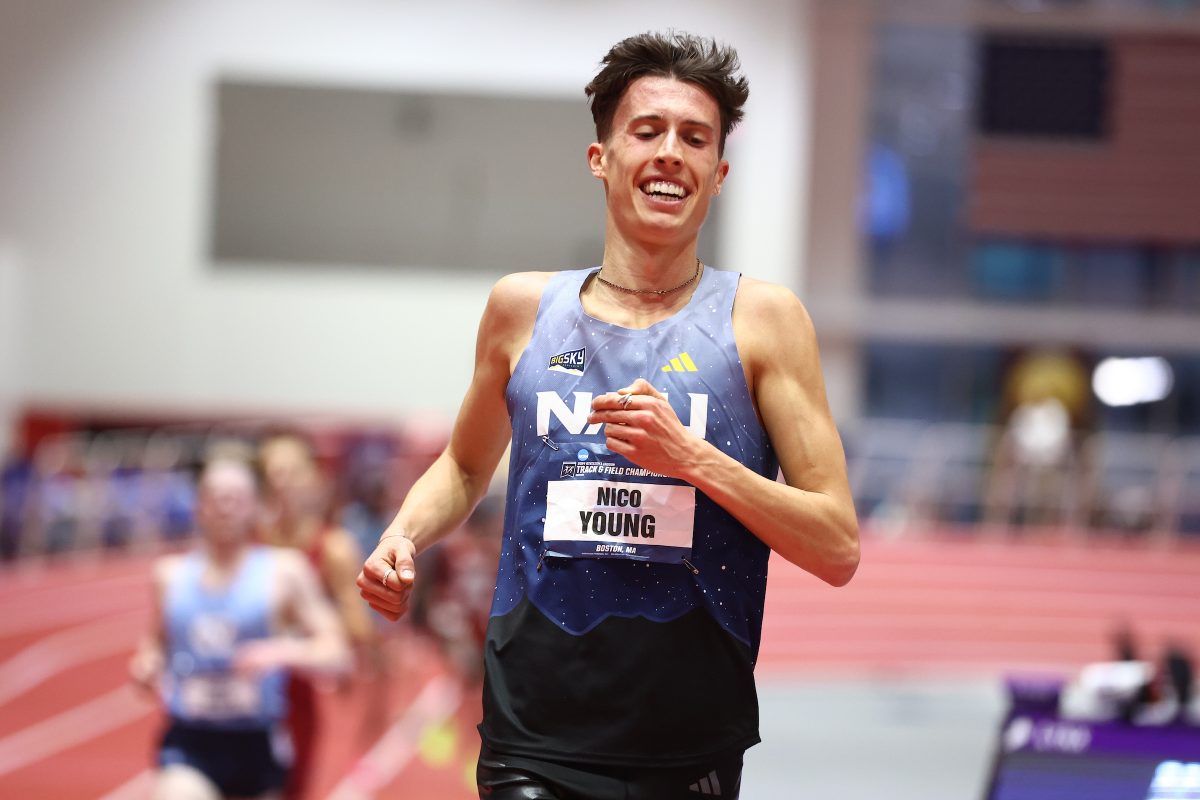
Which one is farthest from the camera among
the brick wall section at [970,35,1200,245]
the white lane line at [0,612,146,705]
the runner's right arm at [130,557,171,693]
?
the brick wall section at [970,35,1200,245]

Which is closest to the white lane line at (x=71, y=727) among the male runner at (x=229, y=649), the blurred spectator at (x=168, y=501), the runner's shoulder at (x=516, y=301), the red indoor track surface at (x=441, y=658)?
the red indoor track surface at (x=441, y=658)

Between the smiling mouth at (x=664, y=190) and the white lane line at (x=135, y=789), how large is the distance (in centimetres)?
666

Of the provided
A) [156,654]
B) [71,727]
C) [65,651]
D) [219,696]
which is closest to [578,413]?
[219,696]

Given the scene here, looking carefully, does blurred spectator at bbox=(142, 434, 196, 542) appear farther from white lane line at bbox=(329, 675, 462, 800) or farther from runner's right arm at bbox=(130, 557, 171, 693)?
runner's right arm at bbox=(130, 557, 171, 693)

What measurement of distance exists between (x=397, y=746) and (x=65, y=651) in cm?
373

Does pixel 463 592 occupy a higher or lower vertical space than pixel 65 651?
higher

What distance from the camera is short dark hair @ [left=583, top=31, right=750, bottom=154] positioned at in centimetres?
240

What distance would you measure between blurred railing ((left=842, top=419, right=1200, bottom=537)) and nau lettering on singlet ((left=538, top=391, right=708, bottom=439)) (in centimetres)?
1561

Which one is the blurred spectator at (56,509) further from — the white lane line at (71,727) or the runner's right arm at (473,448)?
the runner's right arm at (473,448)

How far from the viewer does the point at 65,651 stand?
12016 mm

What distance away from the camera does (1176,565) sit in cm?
1656

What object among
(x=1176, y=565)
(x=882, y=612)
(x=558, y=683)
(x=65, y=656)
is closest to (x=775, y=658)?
(x=882, y=612)

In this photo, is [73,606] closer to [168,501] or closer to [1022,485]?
[168,501]

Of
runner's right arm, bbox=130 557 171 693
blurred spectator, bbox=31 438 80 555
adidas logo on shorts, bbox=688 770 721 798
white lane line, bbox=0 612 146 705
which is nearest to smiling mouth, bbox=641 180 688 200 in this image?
adidas logo on shorts, bbox=688 770 721 798
